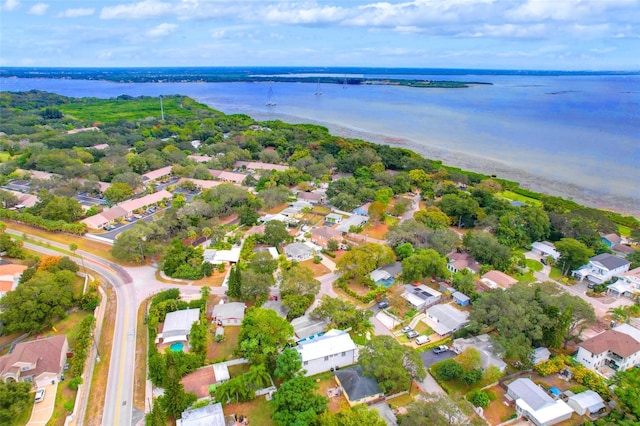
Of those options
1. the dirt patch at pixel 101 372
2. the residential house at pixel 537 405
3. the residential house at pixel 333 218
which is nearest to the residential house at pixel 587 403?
the residential house at pixel 537 405

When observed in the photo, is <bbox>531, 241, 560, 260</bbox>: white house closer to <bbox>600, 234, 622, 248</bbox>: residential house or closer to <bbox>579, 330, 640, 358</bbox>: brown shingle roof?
<bbox>600, 234, 622, 248</bbox>: residential house

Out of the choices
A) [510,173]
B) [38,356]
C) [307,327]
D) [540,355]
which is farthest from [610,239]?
[38,356]

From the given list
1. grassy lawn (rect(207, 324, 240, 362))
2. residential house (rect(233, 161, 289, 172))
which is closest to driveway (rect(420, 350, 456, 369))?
grassy lawn (rect(207, 324, 240, 362))

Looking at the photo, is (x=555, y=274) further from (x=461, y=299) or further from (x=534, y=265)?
(x=461, y=299)

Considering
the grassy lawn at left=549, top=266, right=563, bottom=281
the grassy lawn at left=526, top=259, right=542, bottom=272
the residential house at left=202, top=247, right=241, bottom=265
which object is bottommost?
the grassy lawn at left=549, top=266, right=563, bottom=281

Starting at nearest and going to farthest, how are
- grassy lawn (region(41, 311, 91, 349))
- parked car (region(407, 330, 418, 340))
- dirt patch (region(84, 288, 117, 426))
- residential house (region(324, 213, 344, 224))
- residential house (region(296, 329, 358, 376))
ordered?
1. dirt patch (region(84, 288, 117, 426))
2. residential house (region(296, 329, 358, 376))
3. grassy lawn (region(41, 311, 91, 349))
4. parked car (region(407, 330, 418, 340))
5. residential house (region(324, 213, 344, 224))

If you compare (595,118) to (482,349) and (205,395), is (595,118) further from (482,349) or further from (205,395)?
(205,395)

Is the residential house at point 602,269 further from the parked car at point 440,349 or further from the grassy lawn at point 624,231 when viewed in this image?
the parked car at point 440,349
